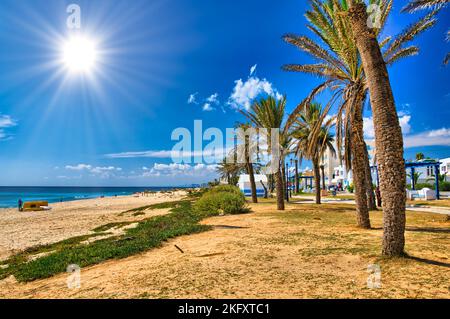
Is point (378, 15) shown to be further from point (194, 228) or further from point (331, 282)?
point (194, 228)

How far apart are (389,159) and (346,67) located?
623 cm

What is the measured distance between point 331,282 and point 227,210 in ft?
38.9

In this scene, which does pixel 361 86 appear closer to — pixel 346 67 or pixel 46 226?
pixel 346 67

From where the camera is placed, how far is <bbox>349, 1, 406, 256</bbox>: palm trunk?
5.13 meters

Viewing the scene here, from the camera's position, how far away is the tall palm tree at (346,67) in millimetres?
9320

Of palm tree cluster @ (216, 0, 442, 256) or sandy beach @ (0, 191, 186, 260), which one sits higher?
palm tree cluster @ (216, 0, 442, 256)

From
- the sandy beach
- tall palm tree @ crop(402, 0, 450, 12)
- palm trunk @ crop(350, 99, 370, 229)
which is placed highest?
tall palm tree @ crop(402, 0, 450, 12)

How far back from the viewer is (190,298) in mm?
3832

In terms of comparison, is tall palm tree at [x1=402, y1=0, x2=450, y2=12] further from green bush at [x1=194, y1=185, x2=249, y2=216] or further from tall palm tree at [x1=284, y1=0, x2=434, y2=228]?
green bush at [x1=194, y1=185, x2=249, y2=216]

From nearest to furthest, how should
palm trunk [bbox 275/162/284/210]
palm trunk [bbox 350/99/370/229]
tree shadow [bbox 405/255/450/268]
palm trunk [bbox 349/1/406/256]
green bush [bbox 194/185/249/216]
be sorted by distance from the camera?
tree shadow [bbox 405/255/450/268]
palm trunk [bbox 349/1/406/256]
palm trunk [bbox 350/99/370/229]
green bush [bbox 194/185/249/216]
palm trunk [bbox 275/162/284/210]

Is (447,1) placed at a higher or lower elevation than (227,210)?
higher

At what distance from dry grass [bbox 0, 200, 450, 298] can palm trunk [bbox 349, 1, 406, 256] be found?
1.60ft

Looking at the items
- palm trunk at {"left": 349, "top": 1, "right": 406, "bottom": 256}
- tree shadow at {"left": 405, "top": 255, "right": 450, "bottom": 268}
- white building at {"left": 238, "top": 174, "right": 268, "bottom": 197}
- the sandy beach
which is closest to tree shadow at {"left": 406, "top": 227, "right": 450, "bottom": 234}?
tree shadow at {"left": 405, "top": 255, "right": 450, "bottom": 268}
